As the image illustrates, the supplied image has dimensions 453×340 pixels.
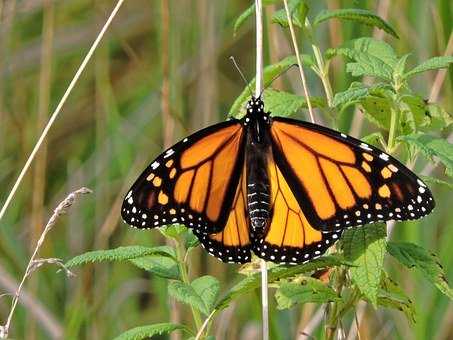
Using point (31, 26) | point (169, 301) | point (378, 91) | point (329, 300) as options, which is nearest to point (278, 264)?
point (329, 300)

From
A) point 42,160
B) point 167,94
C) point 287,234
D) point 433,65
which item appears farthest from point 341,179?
point 42,160

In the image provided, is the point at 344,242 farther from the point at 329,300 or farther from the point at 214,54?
the point at 214,54

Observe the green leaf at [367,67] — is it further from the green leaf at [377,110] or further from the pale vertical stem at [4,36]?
the pale vertical stem at [4,36]

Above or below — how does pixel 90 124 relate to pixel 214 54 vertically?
below

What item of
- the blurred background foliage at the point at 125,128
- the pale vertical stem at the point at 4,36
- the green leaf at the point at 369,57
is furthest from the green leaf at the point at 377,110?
the pale vertical stem at the point at 4,36

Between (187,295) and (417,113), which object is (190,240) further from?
(417,113)
